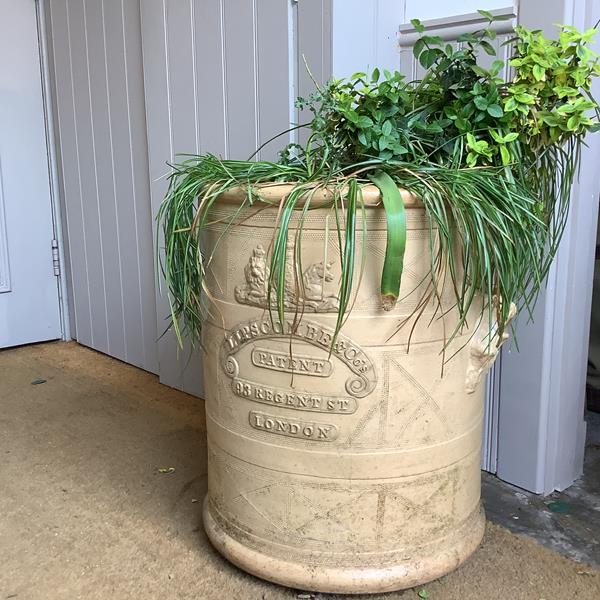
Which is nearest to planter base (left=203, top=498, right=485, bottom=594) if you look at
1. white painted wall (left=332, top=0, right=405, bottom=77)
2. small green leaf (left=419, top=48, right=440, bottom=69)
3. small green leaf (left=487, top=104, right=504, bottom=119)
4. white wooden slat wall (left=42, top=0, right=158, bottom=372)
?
small green leaf (left=487, top=104, right=504, bottom=119)

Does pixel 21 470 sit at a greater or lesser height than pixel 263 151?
lesser

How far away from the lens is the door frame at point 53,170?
2713 mm

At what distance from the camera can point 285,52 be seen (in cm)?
170

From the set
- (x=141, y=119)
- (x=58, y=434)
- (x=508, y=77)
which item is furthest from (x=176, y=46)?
→ (x=58, y=434)

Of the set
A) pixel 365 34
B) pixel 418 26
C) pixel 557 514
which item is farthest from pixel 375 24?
pixel 557 514

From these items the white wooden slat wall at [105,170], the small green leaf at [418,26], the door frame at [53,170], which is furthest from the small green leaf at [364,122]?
the door frame at [53,170]

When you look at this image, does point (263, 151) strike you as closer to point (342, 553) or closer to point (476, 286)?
point (476, 286)

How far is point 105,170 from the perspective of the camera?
8.38 feet

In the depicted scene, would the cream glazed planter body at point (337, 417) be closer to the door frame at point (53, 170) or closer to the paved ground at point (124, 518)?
the paved ground at point (124, 518)

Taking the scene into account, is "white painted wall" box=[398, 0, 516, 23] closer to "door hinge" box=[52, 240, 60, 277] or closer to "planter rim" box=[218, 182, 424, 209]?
"planter rim" box=[218, 182, 424, 209]

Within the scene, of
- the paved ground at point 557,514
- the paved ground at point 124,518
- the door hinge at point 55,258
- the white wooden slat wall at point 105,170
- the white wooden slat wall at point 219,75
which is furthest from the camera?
the door hinge at point 55,258

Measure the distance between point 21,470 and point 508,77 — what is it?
1539mm

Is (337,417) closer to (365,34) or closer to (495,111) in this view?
(495,111)

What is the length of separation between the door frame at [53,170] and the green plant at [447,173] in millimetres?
1753
